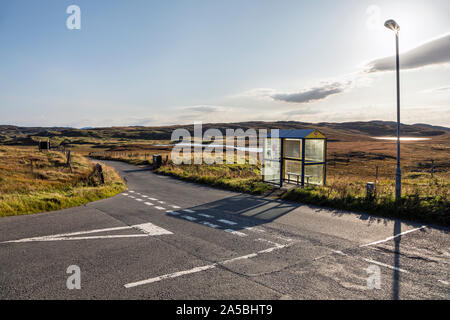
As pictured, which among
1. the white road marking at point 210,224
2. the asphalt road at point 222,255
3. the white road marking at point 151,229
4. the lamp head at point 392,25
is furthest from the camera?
the lamp head at point 392,25

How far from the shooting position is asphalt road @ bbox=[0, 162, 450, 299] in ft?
15.0

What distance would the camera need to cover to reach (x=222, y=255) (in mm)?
6113

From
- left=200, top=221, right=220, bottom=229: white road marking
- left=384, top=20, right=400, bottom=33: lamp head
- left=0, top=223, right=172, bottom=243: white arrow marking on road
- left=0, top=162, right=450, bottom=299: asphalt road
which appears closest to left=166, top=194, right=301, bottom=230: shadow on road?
left=0, top=162, right=450, bottom=299: asphalt road

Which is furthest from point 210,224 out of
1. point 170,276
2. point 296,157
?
point 296,157

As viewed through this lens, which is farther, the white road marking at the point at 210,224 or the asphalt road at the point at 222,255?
the white road marking at the point at 210,224

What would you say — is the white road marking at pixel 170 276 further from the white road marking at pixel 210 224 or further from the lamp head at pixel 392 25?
the lamp head at pixel 392 25

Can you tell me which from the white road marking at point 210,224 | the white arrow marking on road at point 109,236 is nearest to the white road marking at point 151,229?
the white arrow marking on road at point 109,236

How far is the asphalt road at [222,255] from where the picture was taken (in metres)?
4.58

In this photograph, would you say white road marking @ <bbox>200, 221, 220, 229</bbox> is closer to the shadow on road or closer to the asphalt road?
the asphalt road

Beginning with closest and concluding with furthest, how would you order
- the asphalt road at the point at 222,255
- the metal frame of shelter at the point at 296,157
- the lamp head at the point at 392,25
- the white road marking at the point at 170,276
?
the asphalt road at the point at 222,255
the white road marking at the point at 170,276
the lamp head at the point at 392,25
the metal frame of shelter at the point at 296,157

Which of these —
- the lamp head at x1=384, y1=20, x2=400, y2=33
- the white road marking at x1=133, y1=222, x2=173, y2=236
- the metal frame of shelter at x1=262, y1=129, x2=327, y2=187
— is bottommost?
the white road marking at x1=133, y1=222, x2=173, y2=236

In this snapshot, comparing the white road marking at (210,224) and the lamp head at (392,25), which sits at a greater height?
the lamp head at (392,25)
